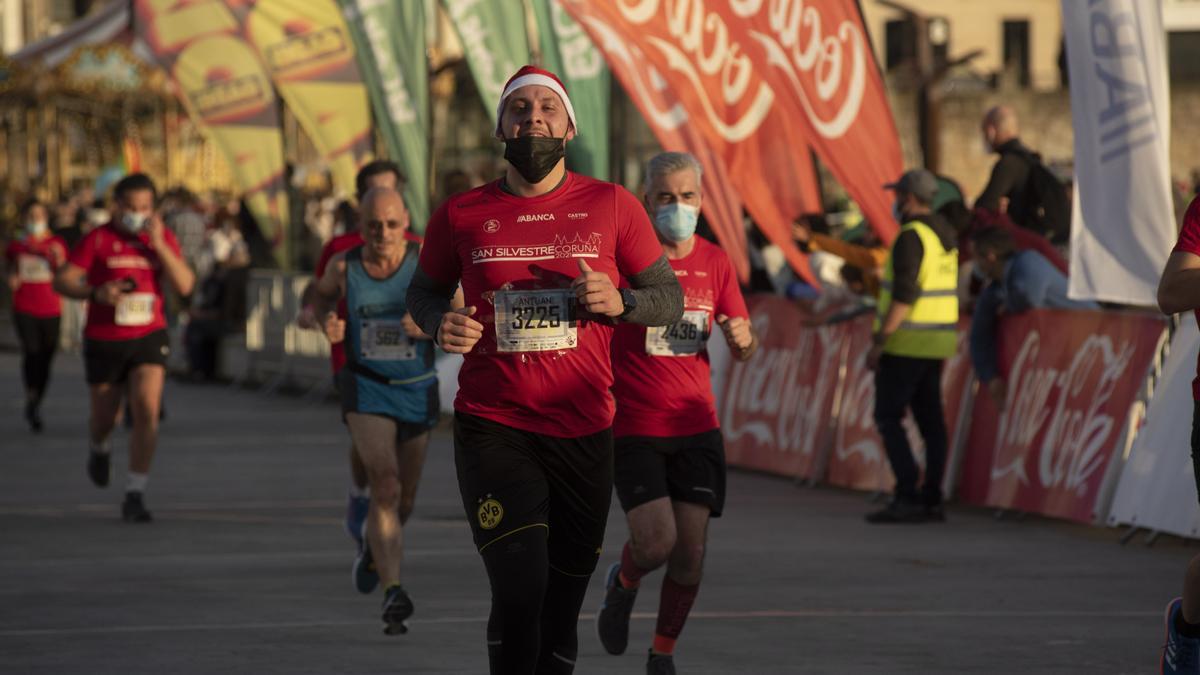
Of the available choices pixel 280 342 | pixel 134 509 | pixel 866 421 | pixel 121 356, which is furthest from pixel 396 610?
pixel 280 342

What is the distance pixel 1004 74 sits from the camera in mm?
41969

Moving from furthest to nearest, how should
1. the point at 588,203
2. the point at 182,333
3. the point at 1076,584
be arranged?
1. the point at 182,333
2. the point at 1076,584
3. the point at 588,203

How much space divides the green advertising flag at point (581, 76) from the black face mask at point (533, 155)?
1080 cm

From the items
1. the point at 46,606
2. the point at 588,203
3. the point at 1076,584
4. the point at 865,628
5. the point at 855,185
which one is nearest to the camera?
the point at 588,203

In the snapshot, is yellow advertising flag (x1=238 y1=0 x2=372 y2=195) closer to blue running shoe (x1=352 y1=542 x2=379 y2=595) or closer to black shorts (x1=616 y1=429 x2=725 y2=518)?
blue running shoe (x1=352 y1=542 x2=379 y2=595)

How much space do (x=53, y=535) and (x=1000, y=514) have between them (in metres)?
5.06

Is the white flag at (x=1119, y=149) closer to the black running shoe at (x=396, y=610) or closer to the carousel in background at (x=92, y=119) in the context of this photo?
the black running shoe at (x=396, y=610)

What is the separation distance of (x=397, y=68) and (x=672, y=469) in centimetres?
1265

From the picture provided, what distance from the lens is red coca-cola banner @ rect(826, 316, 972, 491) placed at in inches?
522

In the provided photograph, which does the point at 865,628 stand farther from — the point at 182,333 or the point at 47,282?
the point at 182,333

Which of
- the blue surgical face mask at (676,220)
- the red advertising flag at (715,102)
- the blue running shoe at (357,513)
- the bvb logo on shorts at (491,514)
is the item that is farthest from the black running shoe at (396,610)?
the red advertising flag at (715,102)

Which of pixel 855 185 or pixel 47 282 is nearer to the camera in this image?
pixel 855 185

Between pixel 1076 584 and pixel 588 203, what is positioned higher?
pixel 588 203

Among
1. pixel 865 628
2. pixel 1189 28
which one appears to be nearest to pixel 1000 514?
pixel 865 628
